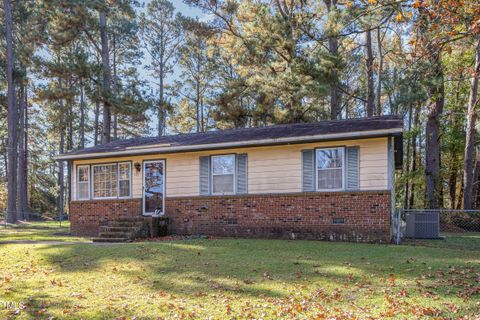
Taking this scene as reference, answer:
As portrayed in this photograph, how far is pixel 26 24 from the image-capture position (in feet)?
82.6

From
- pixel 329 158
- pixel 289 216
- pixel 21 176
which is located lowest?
pixel 289 216

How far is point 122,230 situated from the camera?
43.3 feet

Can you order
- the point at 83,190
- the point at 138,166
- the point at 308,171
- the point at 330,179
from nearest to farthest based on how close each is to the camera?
the point at 330,179
the point at 308,171
the point at 138,166
the point at 83,190

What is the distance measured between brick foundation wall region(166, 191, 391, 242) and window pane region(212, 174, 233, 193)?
0.29 metres

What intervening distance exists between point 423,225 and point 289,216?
15.3ft

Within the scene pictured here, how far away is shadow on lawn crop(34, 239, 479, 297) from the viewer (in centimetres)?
690

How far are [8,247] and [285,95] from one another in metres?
13.6

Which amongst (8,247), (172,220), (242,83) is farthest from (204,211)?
(242,83)

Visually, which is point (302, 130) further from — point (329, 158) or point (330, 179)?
point (330, 179)

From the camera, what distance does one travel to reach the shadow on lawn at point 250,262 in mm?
6902

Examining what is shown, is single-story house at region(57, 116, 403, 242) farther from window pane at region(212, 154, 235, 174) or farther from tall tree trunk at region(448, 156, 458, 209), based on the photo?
tall tree trunk at region(448, 156, 458, 209)

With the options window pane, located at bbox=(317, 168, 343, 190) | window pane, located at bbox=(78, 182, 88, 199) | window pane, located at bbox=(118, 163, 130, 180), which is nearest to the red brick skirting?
window pane, located at bbox=(317, 168, 343, 190)

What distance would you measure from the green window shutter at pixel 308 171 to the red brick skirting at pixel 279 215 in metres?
0.28

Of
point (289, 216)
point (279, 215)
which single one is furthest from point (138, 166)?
point (289, 216)
